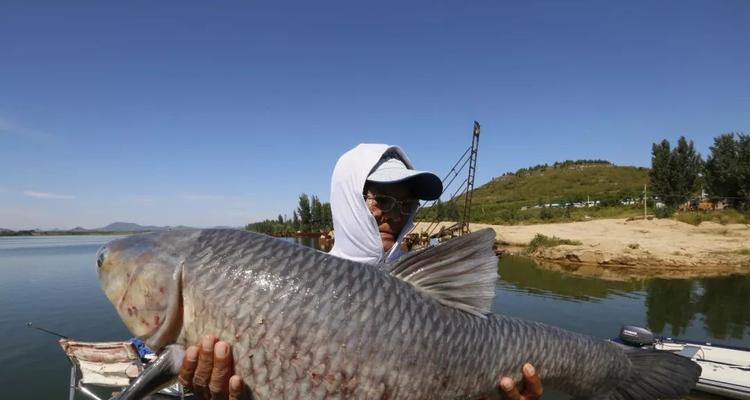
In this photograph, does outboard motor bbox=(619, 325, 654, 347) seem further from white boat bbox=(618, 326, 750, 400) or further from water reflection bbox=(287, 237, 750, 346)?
water reflection bbox=(287, 237, 750, 346)

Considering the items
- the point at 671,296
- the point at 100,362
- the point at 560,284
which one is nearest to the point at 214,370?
the point at 100,362

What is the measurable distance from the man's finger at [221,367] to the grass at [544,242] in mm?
36125

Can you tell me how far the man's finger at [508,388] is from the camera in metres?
2.02

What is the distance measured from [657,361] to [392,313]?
190cm

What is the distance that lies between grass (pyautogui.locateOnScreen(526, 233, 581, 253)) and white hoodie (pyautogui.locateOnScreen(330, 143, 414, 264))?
35113 millimetres

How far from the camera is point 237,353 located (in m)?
1.74

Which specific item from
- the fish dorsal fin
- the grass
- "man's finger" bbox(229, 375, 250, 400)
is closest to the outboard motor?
the fish dorsal fin

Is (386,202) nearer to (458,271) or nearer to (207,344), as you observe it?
(458,271)

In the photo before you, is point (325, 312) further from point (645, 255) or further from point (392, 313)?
point (645, 255)

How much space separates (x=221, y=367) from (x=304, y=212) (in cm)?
9869

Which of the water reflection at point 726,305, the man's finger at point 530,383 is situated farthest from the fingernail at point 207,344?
the water reflection at point 726,305

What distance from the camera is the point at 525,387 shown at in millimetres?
2125

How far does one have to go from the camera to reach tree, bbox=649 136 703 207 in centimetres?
4984

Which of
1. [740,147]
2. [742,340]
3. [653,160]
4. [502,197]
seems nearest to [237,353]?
[742,340]
